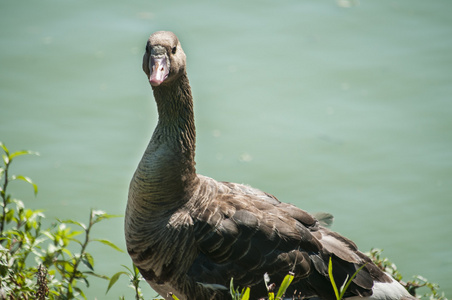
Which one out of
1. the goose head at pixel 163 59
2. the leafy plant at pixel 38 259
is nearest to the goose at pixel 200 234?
the goose head at pixel 163 59

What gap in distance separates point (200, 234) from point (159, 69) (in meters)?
1.07

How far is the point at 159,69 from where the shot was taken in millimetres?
3898

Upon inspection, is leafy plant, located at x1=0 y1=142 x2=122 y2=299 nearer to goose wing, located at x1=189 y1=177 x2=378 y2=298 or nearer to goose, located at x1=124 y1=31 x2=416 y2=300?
goose, located at x1=124 y1=31 x2=416 y2=300

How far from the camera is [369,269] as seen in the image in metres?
Result: 4.37

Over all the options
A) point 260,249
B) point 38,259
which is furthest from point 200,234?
point 38,259

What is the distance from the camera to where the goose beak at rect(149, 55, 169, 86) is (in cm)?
383

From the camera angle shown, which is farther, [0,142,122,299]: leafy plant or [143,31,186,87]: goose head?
[0,142,122,299]: leafy plant

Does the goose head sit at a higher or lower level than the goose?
higher

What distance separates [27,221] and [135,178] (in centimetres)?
106

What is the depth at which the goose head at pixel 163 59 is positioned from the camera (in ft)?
12.8

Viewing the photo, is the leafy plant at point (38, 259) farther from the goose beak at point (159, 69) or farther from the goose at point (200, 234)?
the goose beak at point (159, 69)

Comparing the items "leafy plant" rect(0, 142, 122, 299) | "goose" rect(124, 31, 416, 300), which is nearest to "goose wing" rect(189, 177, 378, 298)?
"goose" rect(124, 31, 416, 300)

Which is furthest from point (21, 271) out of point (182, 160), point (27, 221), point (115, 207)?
point (115, 207)

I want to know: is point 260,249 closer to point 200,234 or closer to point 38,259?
point 200,234
